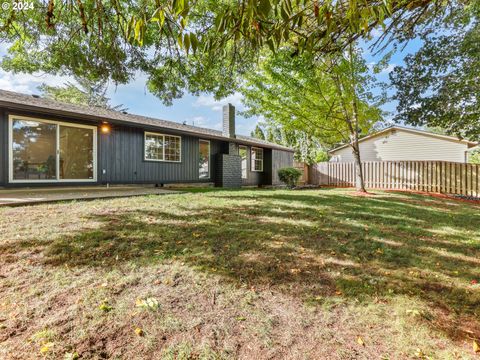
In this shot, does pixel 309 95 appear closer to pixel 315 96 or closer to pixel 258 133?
pixel 315 96

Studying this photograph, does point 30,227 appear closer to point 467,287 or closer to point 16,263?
point 16,263

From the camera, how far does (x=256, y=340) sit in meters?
1.57

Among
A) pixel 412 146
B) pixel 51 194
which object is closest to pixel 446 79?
pixel 412 146

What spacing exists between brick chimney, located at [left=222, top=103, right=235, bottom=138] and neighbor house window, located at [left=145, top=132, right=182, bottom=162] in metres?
2.94

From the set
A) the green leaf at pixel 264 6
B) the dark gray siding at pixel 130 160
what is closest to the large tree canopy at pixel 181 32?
the green leaf at pixel 264 6

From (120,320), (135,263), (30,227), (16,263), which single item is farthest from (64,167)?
(120,320)

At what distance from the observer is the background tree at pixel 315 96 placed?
29.2 feet

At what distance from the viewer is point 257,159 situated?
50.5 ft

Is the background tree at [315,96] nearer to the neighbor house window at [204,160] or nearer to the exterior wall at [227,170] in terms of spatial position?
the exterior wall at [227,170]

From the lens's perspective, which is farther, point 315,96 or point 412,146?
point 412,146

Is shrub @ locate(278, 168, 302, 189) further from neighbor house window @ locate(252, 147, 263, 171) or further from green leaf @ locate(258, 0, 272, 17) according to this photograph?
green leaf @ locate(258, 0, 272, 17)

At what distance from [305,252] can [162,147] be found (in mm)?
8914

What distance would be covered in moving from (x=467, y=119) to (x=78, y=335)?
12385 mm

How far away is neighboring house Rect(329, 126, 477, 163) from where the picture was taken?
17.0 metres
